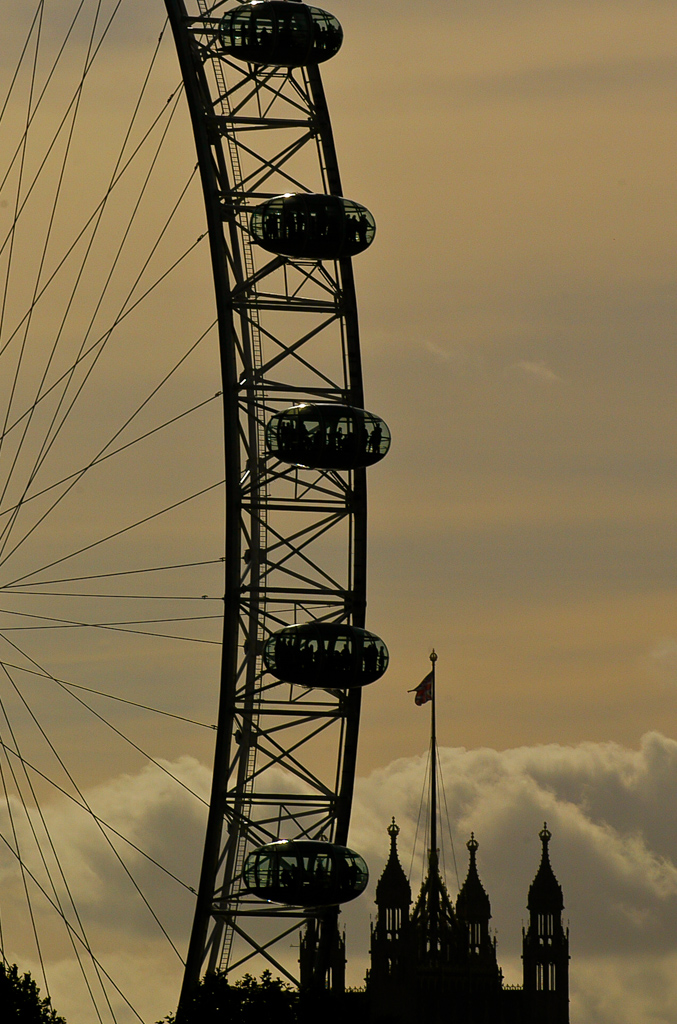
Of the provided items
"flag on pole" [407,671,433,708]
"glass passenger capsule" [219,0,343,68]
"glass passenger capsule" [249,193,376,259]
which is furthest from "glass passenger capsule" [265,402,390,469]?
"flag on pole" [407,671,433,708]

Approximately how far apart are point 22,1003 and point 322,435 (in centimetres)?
1832

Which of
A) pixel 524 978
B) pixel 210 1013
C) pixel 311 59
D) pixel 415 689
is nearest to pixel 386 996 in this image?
pixel 524 978

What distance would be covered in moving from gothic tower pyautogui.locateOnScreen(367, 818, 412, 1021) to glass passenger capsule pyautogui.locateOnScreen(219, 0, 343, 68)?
3077 inches

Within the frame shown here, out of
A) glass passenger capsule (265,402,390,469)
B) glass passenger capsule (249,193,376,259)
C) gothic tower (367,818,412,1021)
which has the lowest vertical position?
glass passenger capsule (265,402,390,469)

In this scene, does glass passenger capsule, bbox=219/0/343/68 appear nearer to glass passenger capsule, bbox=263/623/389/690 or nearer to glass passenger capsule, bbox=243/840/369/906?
glass passenger capsule, bbox=263/623/389/690

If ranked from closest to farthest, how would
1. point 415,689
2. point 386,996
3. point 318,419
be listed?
point 318,419
point 415,689
point 386,996

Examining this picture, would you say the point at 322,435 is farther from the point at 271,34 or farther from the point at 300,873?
the point at 300,873

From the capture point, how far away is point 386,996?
437ft

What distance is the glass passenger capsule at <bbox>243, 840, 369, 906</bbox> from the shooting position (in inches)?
2403

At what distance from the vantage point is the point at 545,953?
135 m

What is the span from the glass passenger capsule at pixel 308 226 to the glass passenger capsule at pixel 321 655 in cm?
956

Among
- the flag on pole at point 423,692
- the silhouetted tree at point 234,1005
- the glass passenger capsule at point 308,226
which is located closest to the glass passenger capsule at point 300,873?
the silhouetted tree at point 234,1005

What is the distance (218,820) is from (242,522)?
752cm

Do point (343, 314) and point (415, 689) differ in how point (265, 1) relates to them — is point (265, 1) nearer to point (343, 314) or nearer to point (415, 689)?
point (343, 314)
